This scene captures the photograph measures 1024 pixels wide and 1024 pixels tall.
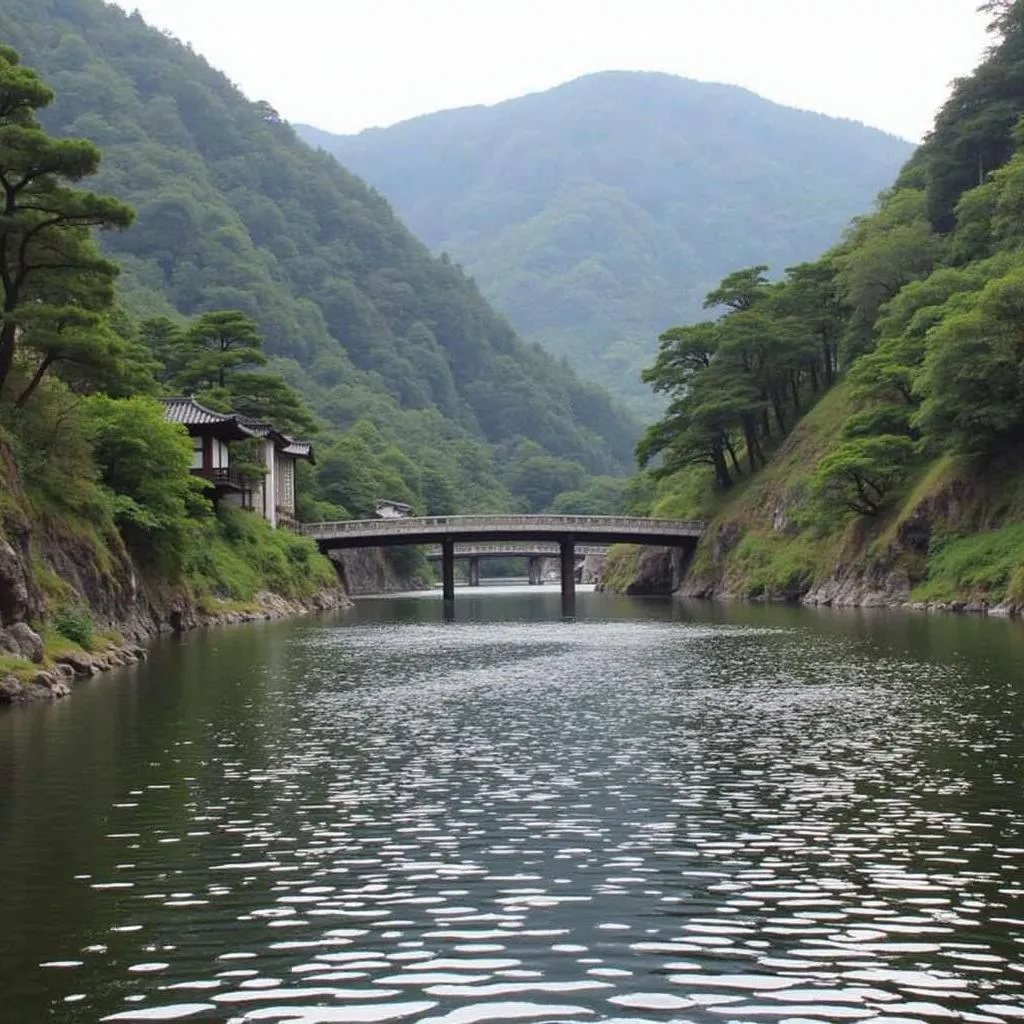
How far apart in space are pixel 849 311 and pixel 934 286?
964 inches

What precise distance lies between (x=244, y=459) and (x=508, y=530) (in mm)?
27957

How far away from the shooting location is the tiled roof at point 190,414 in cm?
7756

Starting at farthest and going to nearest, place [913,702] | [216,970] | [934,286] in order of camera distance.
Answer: [934,286] → [913,702] → [216,970]

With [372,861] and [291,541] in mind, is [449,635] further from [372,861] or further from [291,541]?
[372,861]

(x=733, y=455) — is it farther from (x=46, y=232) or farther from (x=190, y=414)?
(x=46, y=232)

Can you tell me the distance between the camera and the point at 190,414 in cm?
7850

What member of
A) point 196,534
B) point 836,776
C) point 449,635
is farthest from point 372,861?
point 196,534

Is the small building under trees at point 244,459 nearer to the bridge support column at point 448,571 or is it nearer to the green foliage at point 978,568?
the bridge support column at point 448,571

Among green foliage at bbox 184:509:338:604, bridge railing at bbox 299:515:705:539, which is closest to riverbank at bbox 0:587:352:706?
green foliage at bbox 184:509:338:604

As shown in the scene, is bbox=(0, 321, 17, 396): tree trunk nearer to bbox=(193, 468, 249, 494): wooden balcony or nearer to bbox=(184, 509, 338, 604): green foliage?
bbox=(184, 509, 338, 604): green foliage

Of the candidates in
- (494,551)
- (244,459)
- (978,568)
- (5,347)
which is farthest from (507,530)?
(494,551)

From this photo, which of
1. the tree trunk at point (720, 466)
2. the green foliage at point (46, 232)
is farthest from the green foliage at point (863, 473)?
the green foliage at point (46, 232)

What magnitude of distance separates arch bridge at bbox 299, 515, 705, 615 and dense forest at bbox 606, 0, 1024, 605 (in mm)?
Answer: 4659

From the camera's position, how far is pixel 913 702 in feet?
96.1
